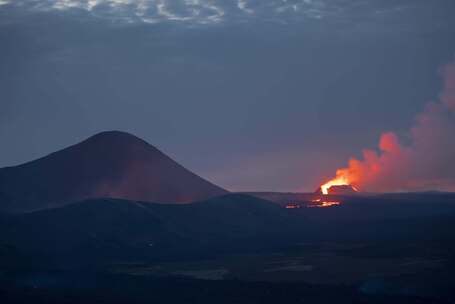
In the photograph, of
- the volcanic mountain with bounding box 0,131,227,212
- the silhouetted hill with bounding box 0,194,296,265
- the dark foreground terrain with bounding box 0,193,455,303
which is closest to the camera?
the dark foreground terrain with bounding box 0,193,455,303

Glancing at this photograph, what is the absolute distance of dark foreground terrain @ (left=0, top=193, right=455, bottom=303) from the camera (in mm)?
42906

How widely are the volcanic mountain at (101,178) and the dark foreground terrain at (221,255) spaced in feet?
61.5

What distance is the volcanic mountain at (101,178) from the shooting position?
11350 centimetres

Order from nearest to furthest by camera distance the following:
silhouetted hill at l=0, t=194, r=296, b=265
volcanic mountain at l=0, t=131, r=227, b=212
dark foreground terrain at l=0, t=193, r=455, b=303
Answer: dark foreground terrain at l=0, t=193, r=455, b=303, silhouetted hill at l=0, t=194, r=296, b=265, volcanic mountain at l=0, t=131, r=227, b=212

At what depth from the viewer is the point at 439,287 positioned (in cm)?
4088

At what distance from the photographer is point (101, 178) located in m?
123

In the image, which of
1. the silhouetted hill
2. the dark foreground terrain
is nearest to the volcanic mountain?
the dark foreground terrain

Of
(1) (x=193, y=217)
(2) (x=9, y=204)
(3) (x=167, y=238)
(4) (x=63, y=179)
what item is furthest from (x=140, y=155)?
(3) (x=167, y=238)

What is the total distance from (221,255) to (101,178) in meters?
59.5

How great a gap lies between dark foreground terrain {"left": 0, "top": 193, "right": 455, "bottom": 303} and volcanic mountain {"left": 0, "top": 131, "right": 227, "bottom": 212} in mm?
18736

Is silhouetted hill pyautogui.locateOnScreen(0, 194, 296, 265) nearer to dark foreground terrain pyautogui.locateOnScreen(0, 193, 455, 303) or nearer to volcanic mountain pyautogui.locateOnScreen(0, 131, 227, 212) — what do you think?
dark foreground terrain pyautogui.locateOnScreen(0, 193, 455, 303)

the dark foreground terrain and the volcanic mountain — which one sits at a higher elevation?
the volcanic mountain

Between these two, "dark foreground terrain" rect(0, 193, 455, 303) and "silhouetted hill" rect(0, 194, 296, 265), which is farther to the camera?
"silhouetted hill" rect(0, 194, 296, 265)

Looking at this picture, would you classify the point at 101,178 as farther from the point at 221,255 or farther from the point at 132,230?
the point at 221,255
